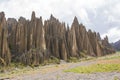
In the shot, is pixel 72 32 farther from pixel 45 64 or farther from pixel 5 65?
pixel 5 65

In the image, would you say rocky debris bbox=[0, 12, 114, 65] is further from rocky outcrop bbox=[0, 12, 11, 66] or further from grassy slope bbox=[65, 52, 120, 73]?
grassy slope bbox=[65, 52, 120, 73]

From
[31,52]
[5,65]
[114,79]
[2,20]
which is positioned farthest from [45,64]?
[114,79]

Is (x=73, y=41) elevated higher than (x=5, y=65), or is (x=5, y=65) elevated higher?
(x=73, y=41)

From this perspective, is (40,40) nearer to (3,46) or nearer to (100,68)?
(3,46)

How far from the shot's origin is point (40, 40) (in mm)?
142000

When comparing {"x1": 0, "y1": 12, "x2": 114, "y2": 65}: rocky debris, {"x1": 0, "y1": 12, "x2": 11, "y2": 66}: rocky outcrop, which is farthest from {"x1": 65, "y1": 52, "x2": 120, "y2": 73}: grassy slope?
{"x1": 0, "y1": 12, "x2": 114, "y2": 65}: rocky debris

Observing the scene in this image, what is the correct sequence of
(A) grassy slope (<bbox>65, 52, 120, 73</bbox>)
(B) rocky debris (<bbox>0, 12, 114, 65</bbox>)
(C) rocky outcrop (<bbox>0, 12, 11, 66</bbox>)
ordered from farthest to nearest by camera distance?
(B) rocky debris (<bbox>0, 12, 114, 65</bbox>) → (C) rocky outcrop (<bbox>0, 12, 11, 66</bbox>) → (A) grassy slope (<bbox>65, 52, 120, 73</bbox>)

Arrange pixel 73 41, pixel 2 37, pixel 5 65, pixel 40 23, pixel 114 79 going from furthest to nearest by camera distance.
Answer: pixel 73 41, pixel 40 23, pixel 2 37, pixel 5 65, pixel 114 79

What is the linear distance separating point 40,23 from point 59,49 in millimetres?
18432

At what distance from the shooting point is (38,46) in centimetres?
13762

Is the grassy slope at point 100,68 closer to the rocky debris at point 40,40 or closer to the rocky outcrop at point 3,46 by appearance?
the rocky outcrop at point 3,46

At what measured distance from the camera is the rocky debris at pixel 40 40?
126 meters

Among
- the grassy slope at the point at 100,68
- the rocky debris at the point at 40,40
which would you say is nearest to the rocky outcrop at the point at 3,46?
the rocky debris at the point at 40,40

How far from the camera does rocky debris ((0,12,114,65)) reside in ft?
413
